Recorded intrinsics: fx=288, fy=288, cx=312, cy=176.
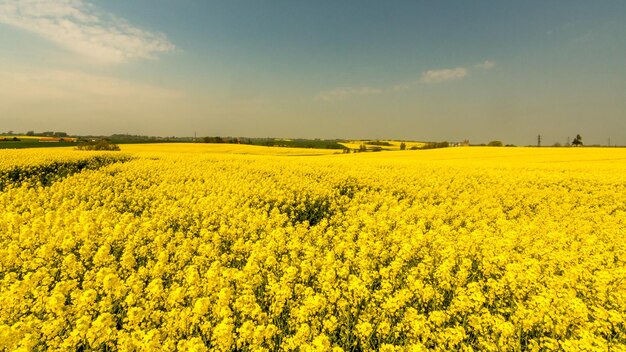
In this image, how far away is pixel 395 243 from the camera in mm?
6391

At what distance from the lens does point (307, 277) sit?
442cm

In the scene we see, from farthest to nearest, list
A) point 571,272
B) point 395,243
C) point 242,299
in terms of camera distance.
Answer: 1. point 395,243
2. point 571,272
3. point 242,299

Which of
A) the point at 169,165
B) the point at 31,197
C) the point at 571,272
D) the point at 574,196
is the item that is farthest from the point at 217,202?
the point at 574,196

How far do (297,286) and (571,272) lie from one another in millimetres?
4308

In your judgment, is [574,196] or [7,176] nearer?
[574,196]

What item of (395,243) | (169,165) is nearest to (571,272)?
(395,243)

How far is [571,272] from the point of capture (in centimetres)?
452

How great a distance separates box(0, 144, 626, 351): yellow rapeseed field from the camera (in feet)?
10.4

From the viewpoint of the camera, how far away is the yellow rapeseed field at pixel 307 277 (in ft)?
10.4

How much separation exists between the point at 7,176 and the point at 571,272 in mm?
22343

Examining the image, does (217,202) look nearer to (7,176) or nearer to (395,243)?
(395,243)

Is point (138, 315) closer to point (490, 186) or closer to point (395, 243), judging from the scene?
point (395, 243)

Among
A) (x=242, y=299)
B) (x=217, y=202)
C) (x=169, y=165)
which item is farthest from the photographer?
(x=169, y=165)

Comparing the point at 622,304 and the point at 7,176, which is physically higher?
the point at 7,176
